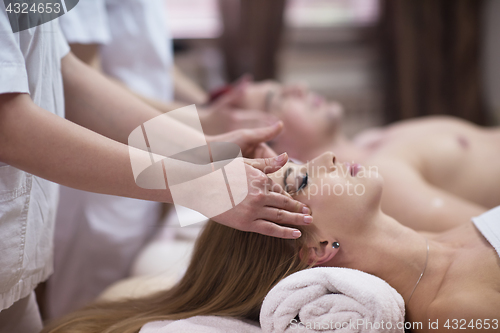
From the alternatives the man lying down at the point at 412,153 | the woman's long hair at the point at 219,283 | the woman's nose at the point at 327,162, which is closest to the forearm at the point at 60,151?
the woman's long hair at the point at 219,283

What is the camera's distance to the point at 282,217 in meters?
0.74

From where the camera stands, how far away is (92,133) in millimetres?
689

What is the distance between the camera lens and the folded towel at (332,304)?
695 millimetres

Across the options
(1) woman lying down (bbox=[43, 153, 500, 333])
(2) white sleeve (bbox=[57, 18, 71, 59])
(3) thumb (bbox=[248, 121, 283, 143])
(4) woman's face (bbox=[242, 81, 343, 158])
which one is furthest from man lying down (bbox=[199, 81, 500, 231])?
(2) white sleeve (bbox=[57, 18, 71, 59])

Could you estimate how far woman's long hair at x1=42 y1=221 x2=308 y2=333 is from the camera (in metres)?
0.85

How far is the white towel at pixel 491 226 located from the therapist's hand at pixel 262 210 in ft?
1.45

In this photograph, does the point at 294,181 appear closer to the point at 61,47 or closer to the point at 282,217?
the point at 282,217

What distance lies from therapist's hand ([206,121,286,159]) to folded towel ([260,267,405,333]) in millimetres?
337

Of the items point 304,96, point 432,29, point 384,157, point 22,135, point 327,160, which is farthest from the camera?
point 432,29

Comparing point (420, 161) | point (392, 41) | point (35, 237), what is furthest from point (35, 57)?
point (392, 41)

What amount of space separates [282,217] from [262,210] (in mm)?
50

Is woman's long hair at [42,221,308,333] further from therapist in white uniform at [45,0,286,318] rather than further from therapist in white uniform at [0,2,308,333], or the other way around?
therapist in white uniform at [45,0,286,318]

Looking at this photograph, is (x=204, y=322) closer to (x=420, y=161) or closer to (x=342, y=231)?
(x=342, y=231)

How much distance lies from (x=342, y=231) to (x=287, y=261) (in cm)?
14
